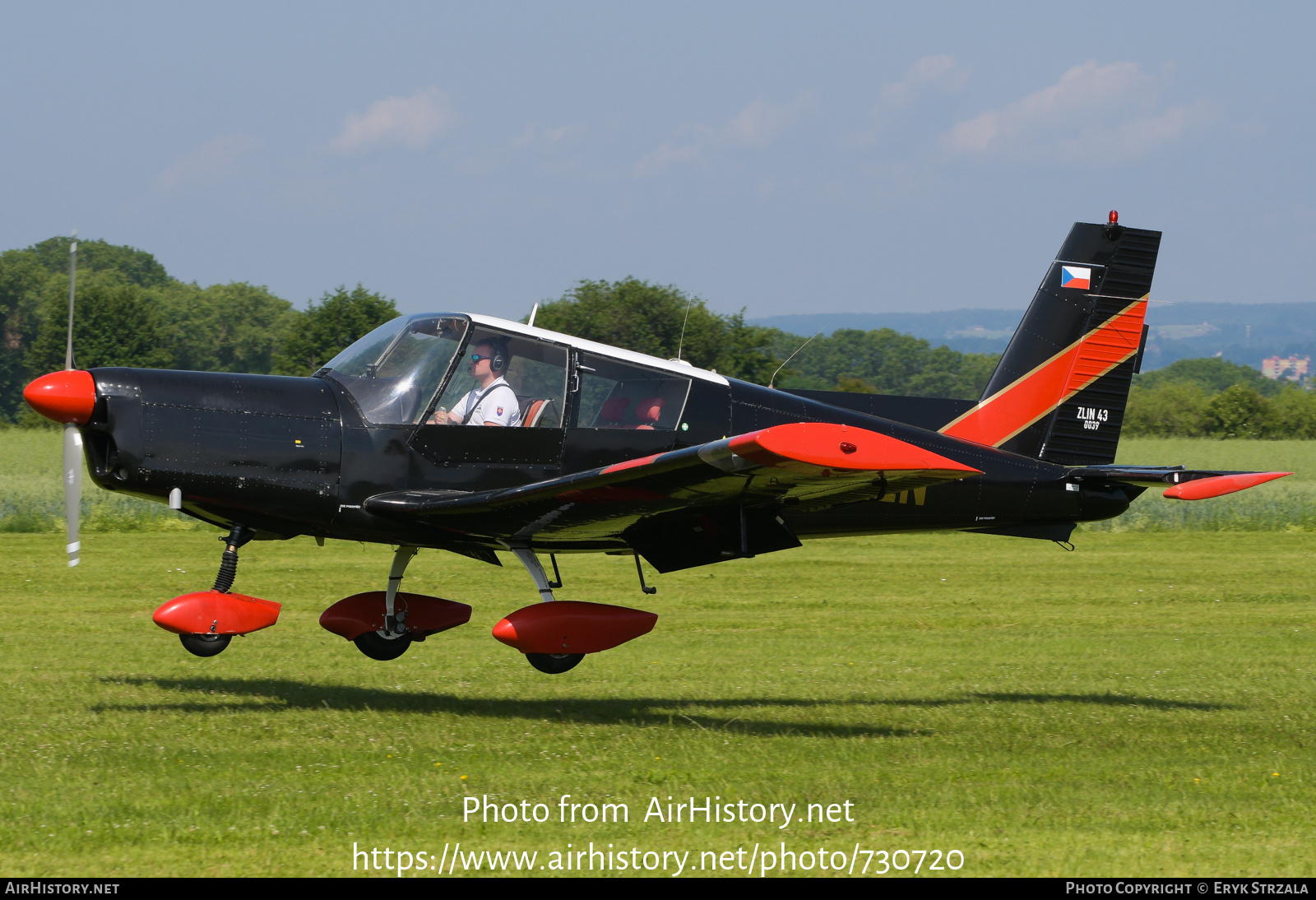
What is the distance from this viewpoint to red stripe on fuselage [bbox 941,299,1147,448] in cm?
1026

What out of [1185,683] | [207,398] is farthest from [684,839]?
[1185,683]

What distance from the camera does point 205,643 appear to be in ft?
27.2

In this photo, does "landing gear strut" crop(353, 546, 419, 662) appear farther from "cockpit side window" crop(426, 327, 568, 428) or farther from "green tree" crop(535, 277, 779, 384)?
"green tree" crop(535, 277, 779, 384)

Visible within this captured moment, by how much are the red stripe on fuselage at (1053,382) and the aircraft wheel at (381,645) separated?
4714 millimetres

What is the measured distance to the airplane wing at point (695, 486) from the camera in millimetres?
6066

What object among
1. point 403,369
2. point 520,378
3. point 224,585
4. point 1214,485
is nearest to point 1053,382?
point 1214,485

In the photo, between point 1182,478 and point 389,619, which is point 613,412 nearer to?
point 389,619

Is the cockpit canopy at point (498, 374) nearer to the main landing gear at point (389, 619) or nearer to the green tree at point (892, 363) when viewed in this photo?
the main landing gear at point (389, 619)

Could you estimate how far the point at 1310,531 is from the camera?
26312 mm

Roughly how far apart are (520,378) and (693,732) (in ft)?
8.68

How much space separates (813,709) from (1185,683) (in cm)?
360

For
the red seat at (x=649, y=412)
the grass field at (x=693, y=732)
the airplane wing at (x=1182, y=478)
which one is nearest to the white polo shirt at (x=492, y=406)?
the red seat at (x=649, y=412)

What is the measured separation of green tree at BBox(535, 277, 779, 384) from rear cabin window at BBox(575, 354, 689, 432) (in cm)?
2822
